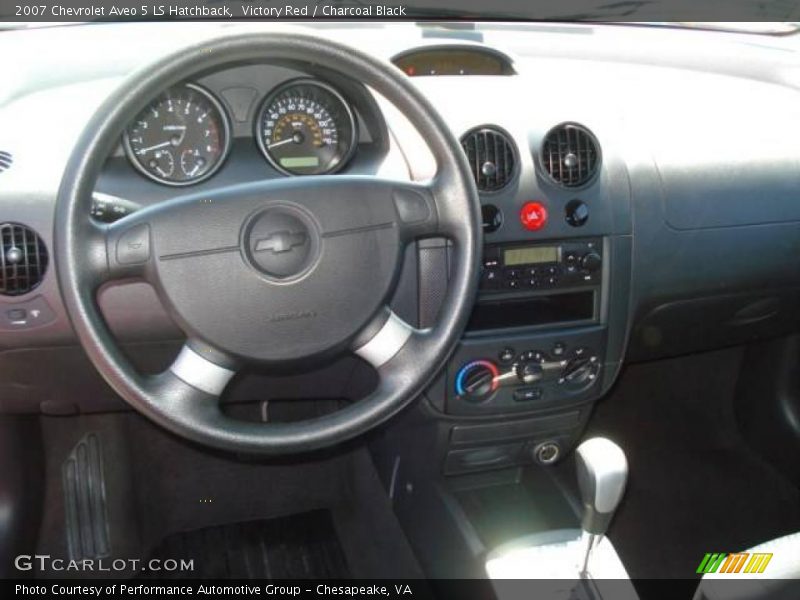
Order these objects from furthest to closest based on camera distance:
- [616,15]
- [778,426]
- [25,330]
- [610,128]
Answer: [778,426] < [616,15] < [610,128] < [25,330]

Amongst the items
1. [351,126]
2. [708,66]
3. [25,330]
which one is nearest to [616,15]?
[708,66]

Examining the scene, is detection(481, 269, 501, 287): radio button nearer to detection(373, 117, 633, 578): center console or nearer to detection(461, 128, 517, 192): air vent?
detection(373, 117, 633, 578): center console

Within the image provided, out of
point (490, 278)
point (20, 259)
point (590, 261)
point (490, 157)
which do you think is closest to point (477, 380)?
point (490, 278)

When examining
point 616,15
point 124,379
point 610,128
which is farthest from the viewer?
point 616,15

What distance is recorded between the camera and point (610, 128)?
1.96 metres

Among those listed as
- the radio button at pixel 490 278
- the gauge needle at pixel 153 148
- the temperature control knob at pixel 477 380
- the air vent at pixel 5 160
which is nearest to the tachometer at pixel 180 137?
the gauge needle at pixel 153 148

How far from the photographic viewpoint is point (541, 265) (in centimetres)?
189

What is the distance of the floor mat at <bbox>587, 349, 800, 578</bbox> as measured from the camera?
2404 mm

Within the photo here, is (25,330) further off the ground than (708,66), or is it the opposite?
(708,66)

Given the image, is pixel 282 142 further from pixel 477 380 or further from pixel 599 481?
pixel 599 481

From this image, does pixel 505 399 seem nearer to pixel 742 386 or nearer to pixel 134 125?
pixel 134 125

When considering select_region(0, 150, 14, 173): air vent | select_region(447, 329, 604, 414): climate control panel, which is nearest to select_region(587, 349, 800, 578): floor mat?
select_region(447, 329, 604, 414): climate control panel

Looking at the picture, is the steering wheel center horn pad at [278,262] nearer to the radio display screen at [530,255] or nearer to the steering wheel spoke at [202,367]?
the steering wheel spoke at [202,367]

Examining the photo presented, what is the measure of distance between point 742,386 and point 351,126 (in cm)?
171
